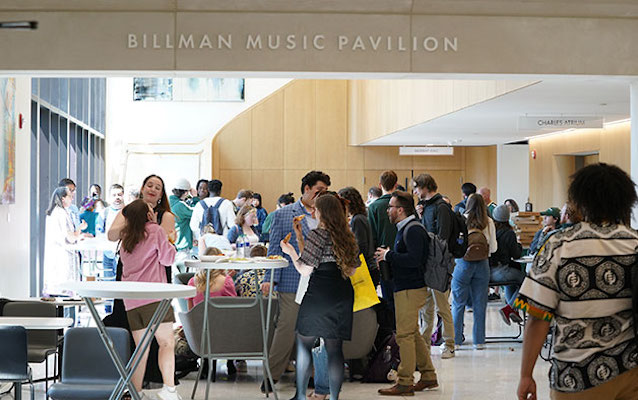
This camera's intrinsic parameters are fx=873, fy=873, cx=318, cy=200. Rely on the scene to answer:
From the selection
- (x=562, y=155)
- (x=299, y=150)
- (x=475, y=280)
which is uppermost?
(x=299, y=150)

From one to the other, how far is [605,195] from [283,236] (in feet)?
11.9

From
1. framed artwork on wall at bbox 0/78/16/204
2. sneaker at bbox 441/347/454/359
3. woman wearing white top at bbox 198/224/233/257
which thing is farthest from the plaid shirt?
framed artwork on wall at bbox 0/78/16/204

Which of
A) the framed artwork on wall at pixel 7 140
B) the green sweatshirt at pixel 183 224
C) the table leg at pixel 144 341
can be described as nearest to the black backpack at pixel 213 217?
the green sweatshirt at pixel 183 224

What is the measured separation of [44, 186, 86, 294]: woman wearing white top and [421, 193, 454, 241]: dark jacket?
3.81 m

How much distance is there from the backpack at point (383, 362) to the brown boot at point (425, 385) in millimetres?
290

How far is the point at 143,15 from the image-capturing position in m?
6.44

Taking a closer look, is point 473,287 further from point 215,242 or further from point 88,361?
point 88,361

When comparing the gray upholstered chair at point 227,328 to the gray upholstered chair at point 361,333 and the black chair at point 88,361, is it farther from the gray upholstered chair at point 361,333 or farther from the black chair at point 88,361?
the black chair at point 88,361

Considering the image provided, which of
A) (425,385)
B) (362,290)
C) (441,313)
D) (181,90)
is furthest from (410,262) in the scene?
(181,90)

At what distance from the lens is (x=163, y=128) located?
2258 cm

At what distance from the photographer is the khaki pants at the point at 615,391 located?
9.78 feet

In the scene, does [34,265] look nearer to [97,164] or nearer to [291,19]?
[291,19]

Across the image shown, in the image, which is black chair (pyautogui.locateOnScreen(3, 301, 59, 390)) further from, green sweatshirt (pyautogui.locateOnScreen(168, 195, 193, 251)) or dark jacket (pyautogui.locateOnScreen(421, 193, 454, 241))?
green sweatshirt (pyautogui.locateOnScreen(168, 195, 193, 251))

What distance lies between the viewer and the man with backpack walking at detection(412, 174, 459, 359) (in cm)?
784
